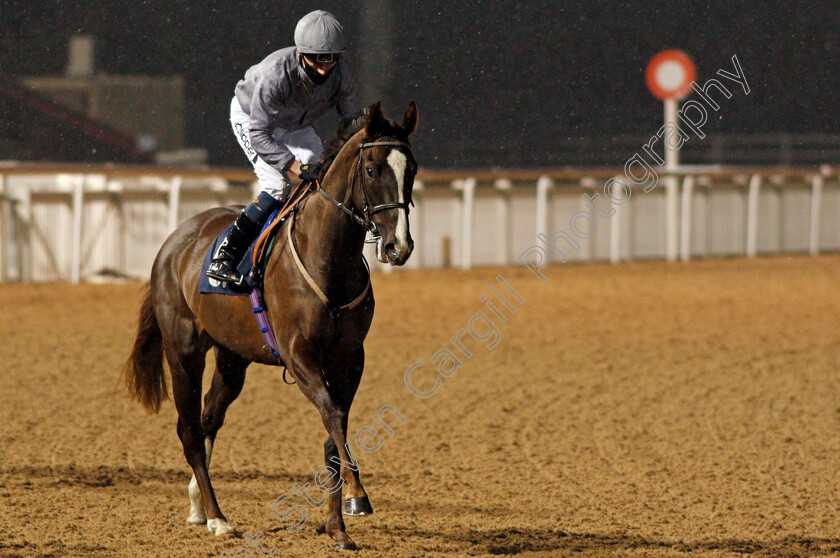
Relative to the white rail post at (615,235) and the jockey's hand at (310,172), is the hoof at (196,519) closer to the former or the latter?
the jockey's hand at (310,172)

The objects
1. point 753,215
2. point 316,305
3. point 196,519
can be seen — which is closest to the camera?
point 316,305

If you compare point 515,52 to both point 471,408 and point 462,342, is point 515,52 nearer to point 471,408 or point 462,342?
point 462,342

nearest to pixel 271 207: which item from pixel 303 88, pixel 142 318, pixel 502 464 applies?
pixel 303 88

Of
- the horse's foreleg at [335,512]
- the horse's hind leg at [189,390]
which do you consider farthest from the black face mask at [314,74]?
the horse's foreleg at [335,512]

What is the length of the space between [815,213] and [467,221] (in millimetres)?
7840

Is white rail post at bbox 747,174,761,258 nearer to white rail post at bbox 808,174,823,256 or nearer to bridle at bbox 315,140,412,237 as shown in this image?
white rail post at bbox 808,174,823,256

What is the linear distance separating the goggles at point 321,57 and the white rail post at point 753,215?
16.1 meters

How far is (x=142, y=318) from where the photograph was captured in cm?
530

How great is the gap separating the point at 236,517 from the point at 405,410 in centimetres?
277

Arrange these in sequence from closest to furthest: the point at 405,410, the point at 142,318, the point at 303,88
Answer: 1. the point at 303,88
2. the point at 142,318
3. the point at 405,410

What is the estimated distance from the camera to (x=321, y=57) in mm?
4172

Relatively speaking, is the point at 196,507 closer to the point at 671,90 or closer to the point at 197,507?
the point at 197,507

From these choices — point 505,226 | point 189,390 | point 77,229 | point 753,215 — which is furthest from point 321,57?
Result: point 753,215

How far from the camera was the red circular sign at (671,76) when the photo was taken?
17297 mm
